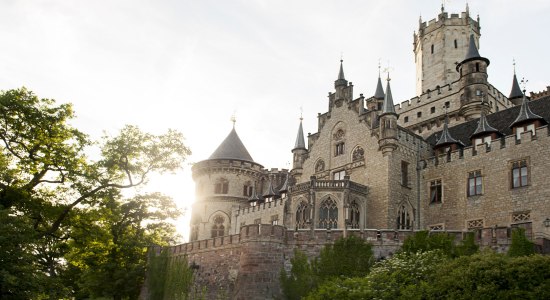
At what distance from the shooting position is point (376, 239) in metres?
27.7

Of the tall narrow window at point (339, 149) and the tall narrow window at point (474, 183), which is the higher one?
the tall narrow window at point (339, 149)

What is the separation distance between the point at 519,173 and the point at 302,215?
13.0 meters

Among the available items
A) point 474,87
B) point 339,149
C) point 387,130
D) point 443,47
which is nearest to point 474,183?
point 387,130

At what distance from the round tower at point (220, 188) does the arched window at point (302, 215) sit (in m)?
14.7

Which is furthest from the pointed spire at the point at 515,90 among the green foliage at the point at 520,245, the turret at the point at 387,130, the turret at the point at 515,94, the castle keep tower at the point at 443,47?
the green foliage at the point at 520,245

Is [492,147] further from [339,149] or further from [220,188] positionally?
[220,188]

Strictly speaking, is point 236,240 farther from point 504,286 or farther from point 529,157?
point 529,157

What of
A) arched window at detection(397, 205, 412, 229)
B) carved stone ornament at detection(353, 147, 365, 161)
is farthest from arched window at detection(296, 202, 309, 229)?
arched window at detection(397, 205, 412, 229)

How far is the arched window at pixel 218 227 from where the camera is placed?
4928 centimetres

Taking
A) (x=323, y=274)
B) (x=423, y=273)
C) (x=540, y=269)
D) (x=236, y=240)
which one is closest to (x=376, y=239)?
(x=323, y=274)

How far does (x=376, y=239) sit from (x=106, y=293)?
17381 millimetres

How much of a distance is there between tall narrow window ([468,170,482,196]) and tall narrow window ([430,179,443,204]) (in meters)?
2.18

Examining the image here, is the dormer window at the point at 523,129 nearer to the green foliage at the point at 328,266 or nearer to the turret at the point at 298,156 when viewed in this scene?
the green foliage at the point at 328,266

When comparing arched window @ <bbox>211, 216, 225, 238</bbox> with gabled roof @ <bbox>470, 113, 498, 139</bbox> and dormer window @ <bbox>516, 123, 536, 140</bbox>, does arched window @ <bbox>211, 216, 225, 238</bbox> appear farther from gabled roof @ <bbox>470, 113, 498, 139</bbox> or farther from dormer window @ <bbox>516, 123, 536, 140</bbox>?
dormer window @ <bbox>516, 123, 536, 140</bbox>
